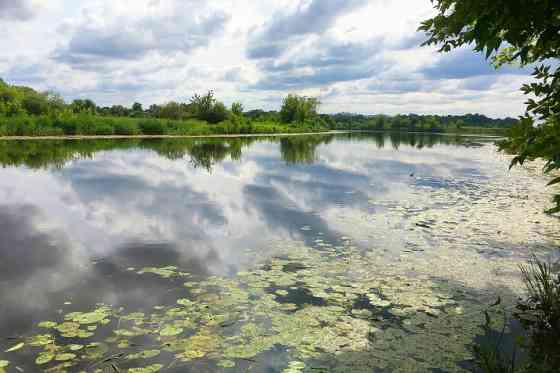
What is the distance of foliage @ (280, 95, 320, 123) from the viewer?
104062mm

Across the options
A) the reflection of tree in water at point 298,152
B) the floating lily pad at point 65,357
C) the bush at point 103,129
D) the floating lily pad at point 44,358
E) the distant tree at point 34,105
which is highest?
the distant tree at point 34,105

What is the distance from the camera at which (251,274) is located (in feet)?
23.6

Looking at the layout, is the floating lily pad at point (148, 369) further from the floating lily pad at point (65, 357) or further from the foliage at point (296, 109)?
the foliage at point (296, 109)

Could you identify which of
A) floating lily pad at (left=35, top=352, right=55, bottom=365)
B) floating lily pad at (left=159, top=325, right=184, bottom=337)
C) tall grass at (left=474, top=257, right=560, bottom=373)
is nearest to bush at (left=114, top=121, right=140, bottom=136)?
floating lily pad at (left=159, top=325, right=184, bottom=337)

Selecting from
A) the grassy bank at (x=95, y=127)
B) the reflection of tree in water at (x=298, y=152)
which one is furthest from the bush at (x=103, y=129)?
the reflection of tree in water at (x=298, y=152)

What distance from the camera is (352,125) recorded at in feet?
493

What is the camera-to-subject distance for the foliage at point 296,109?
10406 cm

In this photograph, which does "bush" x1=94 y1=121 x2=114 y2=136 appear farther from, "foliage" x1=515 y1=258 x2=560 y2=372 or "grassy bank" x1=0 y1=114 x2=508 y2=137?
"foliage" x1=515 y1=258 x2=560 y2=372

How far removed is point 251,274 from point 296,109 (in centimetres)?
9959

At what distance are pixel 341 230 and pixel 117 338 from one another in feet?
21.6

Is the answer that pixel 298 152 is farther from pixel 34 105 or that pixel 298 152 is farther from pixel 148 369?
pixel 34 105

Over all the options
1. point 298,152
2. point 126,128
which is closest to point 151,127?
point 126,128

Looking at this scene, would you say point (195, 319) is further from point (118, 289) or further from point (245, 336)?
point (118, 289)

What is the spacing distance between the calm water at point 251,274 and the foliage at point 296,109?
295ft
